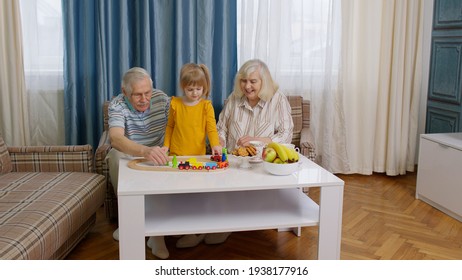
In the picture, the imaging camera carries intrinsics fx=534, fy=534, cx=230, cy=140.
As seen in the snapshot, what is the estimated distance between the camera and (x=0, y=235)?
2.11 meters

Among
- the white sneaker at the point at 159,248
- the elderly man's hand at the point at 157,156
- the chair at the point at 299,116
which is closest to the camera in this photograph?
the elderly man's hand at the point at 157,156

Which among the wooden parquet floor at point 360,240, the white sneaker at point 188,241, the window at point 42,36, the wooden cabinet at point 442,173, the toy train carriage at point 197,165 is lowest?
the wooden parquet floor at point 360,240

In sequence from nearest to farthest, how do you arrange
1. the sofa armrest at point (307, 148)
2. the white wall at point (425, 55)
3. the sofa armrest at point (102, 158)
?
the sofa armrest at point (102, 158) < the sofa armrest at point (307, 148) < the white wall at point (425, 55)

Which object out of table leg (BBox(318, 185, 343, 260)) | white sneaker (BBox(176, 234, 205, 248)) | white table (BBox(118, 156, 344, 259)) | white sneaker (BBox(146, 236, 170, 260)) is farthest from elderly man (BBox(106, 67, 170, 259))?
table leg (BBox(318, 185, 343, 260))

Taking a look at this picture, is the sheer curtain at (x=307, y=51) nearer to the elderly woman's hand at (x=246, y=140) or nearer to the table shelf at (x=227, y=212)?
the elderly woman's hand at (x=246, y=140)

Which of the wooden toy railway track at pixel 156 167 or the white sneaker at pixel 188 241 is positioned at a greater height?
the wooden toy railway track at pixel 156 167

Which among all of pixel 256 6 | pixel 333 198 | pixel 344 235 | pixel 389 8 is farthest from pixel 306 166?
pixel 389 8

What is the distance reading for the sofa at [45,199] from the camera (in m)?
2.18

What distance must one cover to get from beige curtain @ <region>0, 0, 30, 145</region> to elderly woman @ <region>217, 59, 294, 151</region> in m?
1.46

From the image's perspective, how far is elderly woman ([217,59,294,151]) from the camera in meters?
3.20

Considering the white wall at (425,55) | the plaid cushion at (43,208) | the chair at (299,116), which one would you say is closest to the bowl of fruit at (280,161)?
the plaid cushion at (43,208)

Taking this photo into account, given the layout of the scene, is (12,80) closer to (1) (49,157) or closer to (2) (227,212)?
(1) (49,157)

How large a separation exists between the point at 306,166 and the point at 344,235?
0.69 meters

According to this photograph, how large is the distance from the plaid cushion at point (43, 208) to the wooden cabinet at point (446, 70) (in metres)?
2.68
